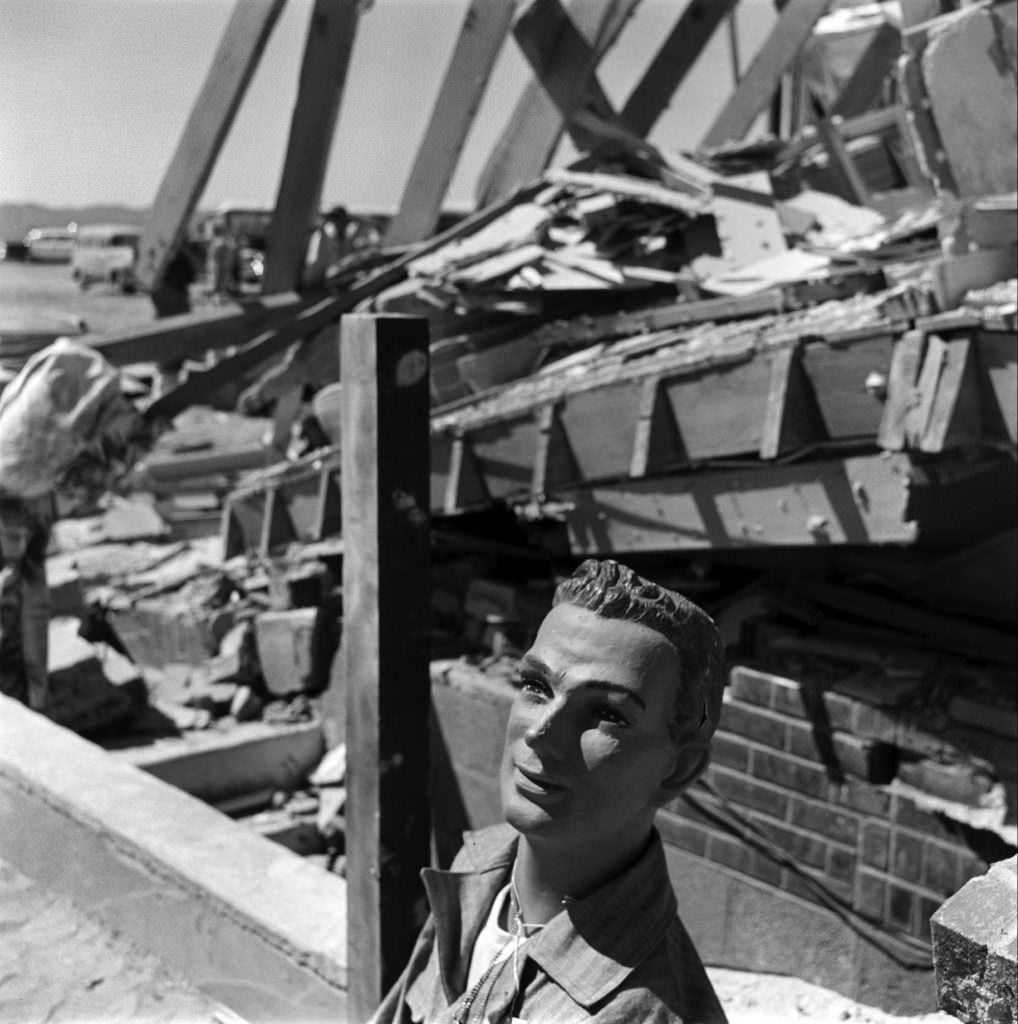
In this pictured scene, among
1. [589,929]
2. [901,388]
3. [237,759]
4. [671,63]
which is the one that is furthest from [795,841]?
[671,63]

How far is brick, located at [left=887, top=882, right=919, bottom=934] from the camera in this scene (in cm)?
484

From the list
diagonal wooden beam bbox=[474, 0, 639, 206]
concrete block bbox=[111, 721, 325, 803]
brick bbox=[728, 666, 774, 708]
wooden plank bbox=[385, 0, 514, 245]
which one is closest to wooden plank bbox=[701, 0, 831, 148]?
diagonal wooden beam bbox=[474, 0, 639, 206]

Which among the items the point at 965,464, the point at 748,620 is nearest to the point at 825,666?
the point at 748,620

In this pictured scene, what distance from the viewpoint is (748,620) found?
19.3ft

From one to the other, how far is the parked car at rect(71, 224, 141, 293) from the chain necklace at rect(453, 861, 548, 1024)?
905 inches

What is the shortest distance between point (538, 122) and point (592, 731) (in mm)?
7955

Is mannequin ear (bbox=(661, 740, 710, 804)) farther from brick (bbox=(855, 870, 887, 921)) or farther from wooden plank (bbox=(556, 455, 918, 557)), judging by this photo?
brick (bbox=(855, 870, 887, 921))

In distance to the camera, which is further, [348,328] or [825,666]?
[825,666]

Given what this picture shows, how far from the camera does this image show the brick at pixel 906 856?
4855 millimetres

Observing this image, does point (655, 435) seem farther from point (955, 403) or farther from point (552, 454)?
point (955, 403)

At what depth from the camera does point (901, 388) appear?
4.56m

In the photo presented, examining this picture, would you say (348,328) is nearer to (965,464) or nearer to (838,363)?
(838,363)

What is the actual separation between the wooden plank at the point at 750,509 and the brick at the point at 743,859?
1.24 metres

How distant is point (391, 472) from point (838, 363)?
191cm
